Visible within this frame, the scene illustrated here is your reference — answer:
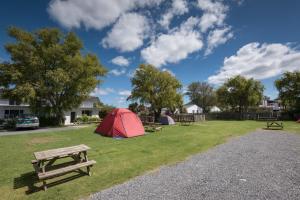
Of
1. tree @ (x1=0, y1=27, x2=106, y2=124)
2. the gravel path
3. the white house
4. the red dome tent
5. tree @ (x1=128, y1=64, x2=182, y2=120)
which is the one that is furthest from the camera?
the white house

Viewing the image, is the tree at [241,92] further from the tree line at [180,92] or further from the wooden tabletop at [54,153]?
the wooden tabletop at [54,153]

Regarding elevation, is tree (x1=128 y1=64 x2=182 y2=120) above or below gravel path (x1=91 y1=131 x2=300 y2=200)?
above

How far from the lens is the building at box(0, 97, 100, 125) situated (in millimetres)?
26375

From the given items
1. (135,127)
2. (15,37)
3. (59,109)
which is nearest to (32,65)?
(15,37)

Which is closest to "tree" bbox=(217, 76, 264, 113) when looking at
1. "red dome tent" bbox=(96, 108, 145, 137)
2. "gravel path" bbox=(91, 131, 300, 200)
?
"red dome tent" bbox=(96, 108, 145, 137)

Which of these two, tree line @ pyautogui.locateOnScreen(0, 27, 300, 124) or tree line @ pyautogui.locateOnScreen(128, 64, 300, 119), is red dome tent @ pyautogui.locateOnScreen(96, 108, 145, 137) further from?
tree line @ pyautogui.locateOnScreen(128, 64, 300, 119)

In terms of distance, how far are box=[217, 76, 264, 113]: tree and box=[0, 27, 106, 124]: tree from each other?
3019 centimetres

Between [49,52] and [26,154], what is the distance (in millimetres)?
15732

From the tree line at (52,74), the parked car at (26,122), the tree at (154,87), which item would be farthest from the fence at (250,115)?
the parked car at (26,122)

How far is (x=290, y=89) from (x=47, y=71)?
41856 mm

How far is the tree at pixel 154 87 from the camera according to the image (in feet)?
94.9

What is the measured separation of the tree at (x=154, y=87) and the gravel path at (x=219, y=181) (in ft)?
74.0

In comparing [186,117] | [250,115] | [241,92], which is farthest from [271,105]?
[186,117]

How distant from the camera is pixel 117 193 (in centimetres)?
394
